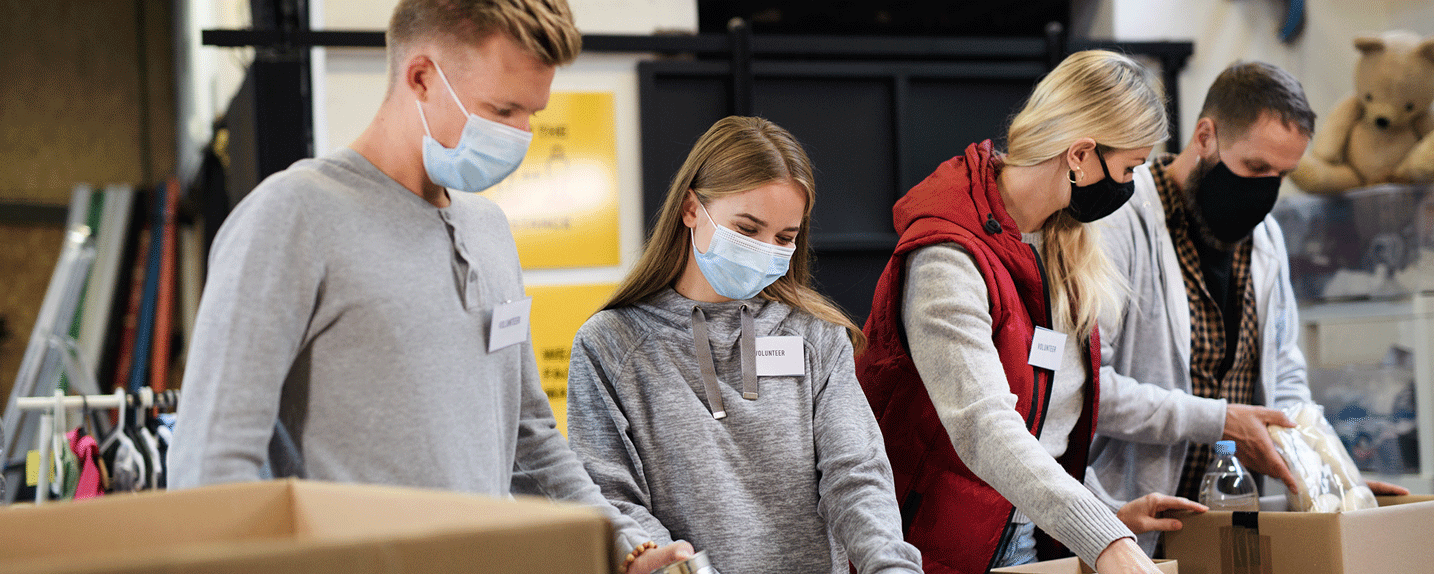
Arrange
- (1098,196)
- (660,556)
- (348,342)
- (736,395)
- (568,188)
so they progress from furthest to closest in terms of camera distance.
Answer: (568,188) → (1098,196) → (736,395) → (660,556) → (348,342)

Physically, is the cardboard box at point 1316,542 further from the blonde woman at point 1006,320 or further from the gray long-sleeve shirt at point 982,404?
the gray long-sleeve shirt at point 982,404

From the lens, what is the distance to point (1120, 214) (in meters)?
2.26

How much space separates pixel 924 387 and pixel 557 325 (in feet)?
6.12

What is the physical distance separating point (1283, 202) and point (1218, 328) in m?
1.61

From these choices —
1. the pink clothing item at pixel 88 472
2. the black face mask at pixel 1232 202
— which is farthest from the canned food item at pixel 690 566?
the pink clothing item at pixel 88 472

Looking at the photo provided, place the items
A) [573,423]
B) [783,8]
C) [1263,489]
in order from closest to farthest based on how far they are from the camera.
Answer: [573,423]
[1263,489]
[783,8]

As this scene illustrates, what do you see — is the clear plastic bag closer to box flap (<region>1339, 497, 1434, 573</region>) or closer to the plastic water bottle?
the plastic water bottle

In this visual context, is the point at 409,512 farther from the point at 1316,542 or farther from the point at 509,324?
the point at 1316,542

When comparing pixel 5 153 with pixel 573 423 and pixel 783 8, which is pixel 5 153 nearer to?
pixel 783 8

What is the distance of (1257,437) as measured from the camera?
2062mm

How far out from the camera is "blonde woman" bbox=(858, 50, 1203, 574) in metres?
1.66

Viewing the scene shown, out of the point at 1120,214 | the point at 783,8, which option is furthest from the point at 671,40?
the point at 1120,214

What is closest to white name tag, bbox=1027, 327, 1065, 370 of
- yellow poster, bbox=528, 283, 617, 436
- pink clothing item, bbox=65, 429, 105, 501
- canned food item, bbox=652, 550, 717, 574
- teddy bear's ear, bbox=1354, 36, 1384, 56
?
canned food item, bbox=652, 550, 717, 574

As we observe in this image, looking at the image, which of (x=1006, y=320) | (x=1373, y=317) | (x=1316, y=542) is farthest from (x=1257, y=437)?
(x=1373, y=317)
